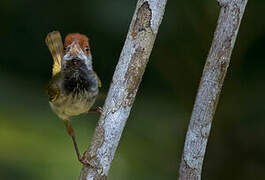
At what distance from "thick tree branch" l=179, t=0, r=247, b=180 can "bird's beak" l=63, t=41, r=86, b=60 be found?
0.96 meters

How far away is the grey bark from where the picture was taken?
8.16ft

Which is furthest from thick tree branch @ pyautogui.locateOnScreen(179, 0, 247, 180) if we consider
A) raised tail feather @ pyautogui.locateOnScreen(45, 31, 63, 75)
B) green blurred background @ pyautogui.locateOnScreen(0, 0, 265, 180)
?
raised tail feather @ pyautogui.locateOnScreen(45, 31, 63, 75)

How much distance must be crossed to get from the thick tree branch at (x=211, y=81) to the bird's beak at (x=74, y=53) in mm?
964

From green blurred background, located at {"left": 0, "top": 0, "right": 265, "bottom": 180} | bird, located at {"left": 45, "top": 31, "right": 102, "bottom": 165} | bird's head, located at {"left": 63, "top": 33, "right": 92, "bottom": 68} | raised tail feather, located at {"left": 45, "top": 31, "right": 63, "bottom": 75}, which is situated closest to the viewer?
bird's head, located at {"left": 63, "top": 33, "right": 92, "bottom": 68}

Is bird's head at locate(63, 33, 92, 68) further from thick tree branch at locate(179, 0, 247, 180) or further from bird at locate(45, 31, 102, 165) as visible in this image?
thick tree branch at locate(179, 0, 247, 180)

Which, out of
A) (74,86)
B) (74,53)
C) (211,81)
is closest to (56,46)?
(74,86)

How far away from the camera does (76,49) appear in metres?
3.16

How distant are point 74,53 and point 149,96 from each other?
1289 millimetres

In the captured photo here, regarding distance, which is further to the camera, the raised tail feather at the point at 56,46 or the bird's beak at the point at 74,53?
the raised tail feather at the point at 56,46

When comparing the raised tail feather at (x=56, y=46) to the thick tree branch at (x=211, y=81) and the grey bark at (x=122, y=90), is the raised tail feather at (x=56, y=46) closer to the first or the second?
the grey bark at (x=122, y=90)

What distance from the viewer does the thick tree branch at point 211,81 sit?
2.48 meters

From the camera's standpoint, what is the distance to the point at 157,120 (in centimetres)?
409

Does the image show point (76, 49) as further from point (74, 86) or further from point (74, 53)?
point (74, 86)

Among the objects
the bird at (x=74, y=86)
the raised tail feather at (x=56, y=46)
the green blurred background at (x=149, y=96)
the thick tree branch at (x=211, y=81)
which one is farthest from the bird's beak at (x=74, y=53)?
the thick tree branch at (x=211, y=81)
